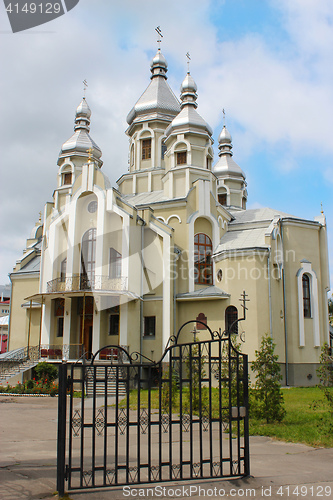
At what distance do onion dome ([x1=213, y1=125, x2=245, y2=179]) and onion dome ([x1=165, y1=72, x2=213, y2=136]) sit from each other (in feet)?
31.8

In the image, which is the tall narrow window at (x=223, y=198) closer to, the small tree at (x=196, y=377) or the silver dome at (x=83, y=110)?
the silver dome at (x=83, y=110)

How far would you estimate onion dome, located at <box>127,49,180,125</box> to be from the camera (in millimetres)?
32406

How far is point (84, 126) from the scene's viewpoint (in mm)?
32469

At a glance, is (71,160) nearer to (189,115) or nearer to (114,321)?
(189,115)

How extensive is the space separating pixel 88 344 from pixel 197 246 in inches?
311

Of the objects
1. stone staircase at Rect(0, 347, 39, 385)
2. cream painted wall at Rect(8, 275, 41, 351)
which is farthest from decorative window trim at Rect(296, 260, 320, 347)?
cream painted wall at Rect(8, 275, 41, 351)

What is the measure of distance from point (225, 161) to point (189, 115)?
11.6m

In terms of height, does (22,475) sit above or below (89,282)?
below

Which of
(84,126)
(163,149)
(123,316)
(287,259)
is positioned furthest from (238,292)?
(84,126)

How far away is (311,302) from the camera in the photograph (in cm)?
2539

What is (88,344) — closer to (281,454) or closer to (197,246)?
(197,246)

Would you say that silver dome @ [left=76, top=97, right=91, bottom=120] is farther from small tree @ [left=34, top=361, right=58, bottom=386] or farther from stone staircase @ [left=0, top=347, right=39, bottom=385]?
small tree @ [left=34, top=361, right=58, bottom=386]

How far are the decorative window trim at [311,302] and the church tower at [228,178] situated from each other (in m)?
12.8

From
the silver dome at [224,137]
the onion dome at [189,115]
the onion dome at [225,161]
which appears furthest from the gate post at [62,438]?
the silver dome at [224,137]
